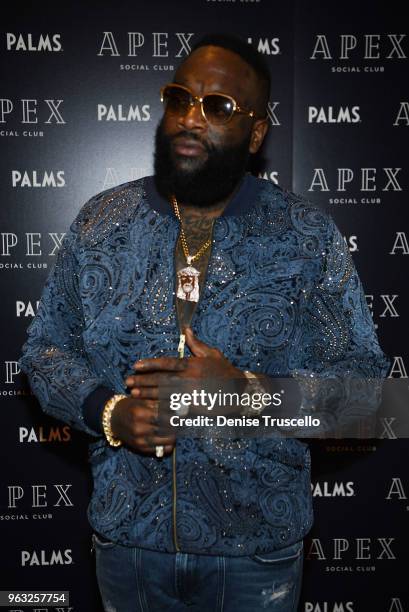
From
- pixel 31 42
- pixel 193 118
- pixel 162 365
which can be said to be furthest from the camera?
pixel 31 42

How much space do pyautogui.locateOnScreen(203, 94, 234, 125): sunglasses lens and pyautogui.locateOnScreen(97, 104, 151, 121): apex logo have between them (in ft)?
4.30

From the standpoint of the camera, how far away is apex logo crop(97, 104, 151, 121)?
104 inches

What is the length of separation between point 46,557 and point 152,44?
6.82ft

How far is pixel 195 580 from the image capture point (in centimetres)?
128

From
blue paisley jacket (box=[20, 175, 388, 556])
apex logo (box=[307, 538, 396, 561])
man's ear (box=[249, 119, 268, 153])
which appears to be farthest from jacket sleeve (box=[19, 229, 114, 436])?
apex logo (box=[307, 538, 396, 561])

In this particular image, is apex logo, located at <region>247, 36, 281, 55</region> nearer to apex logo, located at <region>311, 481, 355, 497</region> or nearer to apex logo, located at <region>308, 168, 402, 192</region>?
apex logo, located at <region>308, 168, 402, 192</region>

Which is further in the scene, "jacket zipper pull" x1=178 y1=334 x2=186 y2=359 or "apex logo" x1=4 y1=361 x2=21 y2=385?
"apex logo" x1=4 y1=361 x2=21 y2=385

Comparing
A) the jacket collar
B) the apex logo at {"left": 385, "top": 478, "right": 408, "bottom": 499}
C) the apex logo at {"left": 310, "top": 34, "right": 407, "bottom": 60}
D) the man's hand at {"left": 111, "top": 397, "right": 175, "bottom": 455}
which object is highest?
the apex logo at {"left": 310, "top": 34, "right": 407, "bottom": 60}

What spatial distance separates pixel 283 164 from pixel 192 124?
4.41 ft

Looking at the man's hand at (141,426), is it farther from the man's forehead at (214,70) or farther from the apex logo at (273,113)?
the apex logo at (273,113)

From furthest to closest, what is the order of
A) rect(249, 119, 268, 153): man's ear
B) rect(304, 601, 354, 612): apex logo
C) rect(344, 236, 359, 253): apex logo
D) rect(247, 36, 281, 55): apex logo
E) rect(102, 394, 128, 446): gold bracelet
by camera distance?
rect(304, 601, 354, 612): apex logo < rect(344, 236, 359, 253): apex logo < rect(247, 36, 281, 55): apex logo < rect(249, 119, 268, 153): man's ear < rect(102, 394, 128, 446): gold bracelet

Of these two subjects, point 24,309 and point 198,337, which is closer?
point 198,337

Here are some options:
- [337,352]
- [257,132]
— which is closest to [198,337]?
[337,352]

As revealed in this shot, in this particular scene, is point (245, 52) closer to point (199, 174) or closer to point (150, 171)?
point (199, 174)
